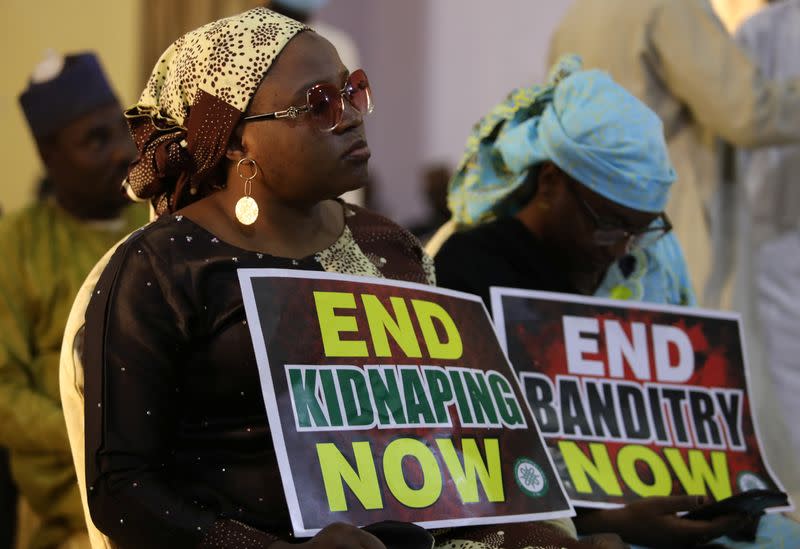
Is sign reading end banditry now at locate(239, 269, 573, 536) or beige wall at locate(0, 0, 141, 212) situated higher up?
sign reading end banditry now at locate(239, 269, 573, 536)

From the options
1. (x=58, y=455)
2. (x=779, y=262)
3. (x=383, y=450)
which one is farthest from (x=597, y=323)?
(x=779, y=262)

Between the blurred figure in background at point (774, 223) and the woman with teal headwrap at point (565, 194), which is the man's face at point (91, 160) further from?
the blurred figure in background at point (774, 223)

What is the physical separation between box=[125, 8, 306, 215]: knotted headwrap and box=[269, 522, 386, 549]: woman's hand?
720 mm

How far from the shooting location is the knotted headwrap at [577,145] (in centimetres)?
301

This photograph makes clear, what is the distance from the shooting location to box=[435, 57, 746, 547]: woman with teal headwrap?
3012 mm

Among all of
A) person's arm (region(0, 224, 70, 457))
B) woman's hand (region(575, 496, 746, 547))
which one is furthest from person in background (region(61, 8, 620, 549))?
person's arm (region(0, 224, 70, 457))

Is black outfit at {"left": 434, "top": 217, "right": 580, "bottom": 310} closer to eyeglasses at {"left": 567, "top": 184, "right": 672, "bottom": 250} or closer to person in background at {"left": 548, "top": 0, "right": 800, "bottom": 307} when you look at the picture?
eyeglasses at {"left": 567, "top": 184, "right": 672, "bottom": 250}

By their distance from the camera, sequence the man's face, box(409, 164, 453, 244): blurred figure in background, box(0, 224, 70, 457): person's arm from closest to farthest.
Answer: box(0, 224, 70, 457): person's arm < the man's face < box(409, 164, 453, 244): blurred figure in background

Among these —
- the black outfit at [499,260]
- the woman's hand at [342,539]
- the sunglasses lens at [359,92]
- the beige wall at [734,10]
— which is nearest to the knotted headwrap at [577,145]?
the black outfit at [499,260]

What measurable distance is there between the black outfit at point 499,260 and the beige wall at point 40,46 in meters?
4.57

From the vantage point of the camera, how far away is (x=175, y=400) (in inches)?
84.4

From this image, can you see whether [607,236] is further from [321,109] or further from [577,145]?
[321,109]

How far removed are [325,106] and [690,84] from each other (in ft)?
7.55

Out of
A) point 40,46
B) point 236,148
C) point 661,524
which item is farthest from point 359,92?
point 40,46
